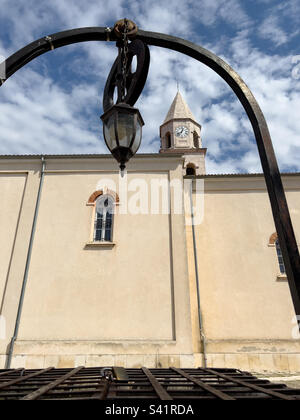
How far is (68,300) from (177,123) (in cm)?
1760

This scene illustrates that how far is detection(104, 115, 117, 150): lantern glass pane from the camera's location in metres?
2.71

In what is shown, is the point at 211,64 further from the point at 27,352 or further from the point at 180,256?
the point at 27,352

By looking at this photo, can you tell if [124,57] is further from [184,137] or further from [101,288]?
[184,137]

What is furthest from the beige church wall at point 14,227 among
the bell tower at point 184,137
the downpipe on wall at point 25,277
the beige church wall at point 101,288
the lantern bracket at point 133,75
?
the bell tower at point 184,137

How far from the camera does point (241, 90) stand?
2.55m

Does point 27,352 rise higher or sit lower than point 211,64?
lower

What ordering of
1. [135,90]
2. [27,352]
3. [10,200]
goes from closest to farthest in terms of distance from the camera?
[135,90] < [27,352] < [10,200]

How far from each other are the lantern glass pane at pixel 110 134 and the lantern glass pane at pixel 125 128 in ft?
0.19

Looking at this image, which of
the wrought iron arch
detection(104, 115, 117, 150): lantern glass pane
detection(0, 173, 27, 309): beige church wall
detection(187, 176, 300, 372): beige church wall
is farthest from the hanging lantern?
detection(0, 173, 27, 309): beige church wall

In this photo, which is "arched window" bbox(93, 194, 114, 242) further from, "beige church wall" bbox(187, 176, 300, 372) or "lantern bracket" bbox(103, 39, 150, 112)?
"lantern bracket" bbox(103, 39, 150, 112)

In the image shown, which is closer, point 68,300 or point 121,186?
point 68,300

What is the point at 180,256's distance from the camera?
9781mm

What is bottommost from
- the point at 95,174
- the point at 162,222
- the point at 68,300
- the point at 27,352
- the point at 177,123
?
the point at 27,352

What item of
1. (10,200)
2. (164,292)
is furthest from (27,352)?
(10,200)
